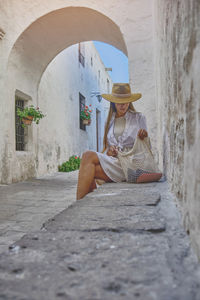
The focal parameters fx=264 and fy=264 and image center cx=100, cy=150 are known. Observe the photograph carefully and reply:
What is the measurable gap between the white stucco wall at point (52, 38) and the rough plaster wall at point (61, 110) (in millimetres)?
867

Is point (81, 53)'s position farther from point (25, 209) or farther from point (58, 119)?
point (25, 209)

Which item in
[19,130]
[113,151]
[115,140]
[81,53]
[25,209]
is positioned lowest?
[25,209]

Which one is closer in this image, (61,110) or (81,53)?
(61,110)

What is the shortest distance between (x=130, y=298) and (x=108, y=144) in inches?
92.3

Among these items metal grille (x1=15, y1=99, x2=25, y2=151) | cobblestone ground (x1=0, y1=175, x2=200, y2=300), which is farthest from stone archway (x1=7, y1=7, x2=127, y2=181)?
cobblestone ground (x1=0, y1=175, x2=200, y2=300)

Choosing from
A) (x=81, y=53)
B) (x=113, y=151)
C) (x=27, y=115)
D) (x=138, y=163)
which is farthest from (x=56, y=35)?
(x=81, y=53)

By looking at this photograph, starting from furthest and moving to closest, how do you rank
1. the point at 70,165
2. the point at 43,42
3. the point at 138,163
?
the point at 70,165 → the point at 43,42 → the point at 138,163

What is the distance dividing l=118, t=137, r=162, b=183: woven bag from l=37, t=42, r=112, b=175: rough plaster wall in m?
4.42

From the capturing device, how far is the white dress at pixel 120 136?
264 cm

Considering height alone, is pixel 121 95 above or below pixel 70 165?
above

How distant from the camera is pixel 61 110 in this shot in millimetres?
8609

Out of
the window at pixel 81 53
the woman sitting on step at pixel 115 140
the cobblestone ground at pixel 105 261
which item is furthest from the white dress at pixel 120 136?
the window at pixel 81 53

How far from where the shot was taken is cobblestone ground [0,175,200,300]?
63 cm

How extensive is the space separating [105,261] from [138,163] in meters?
1.79
